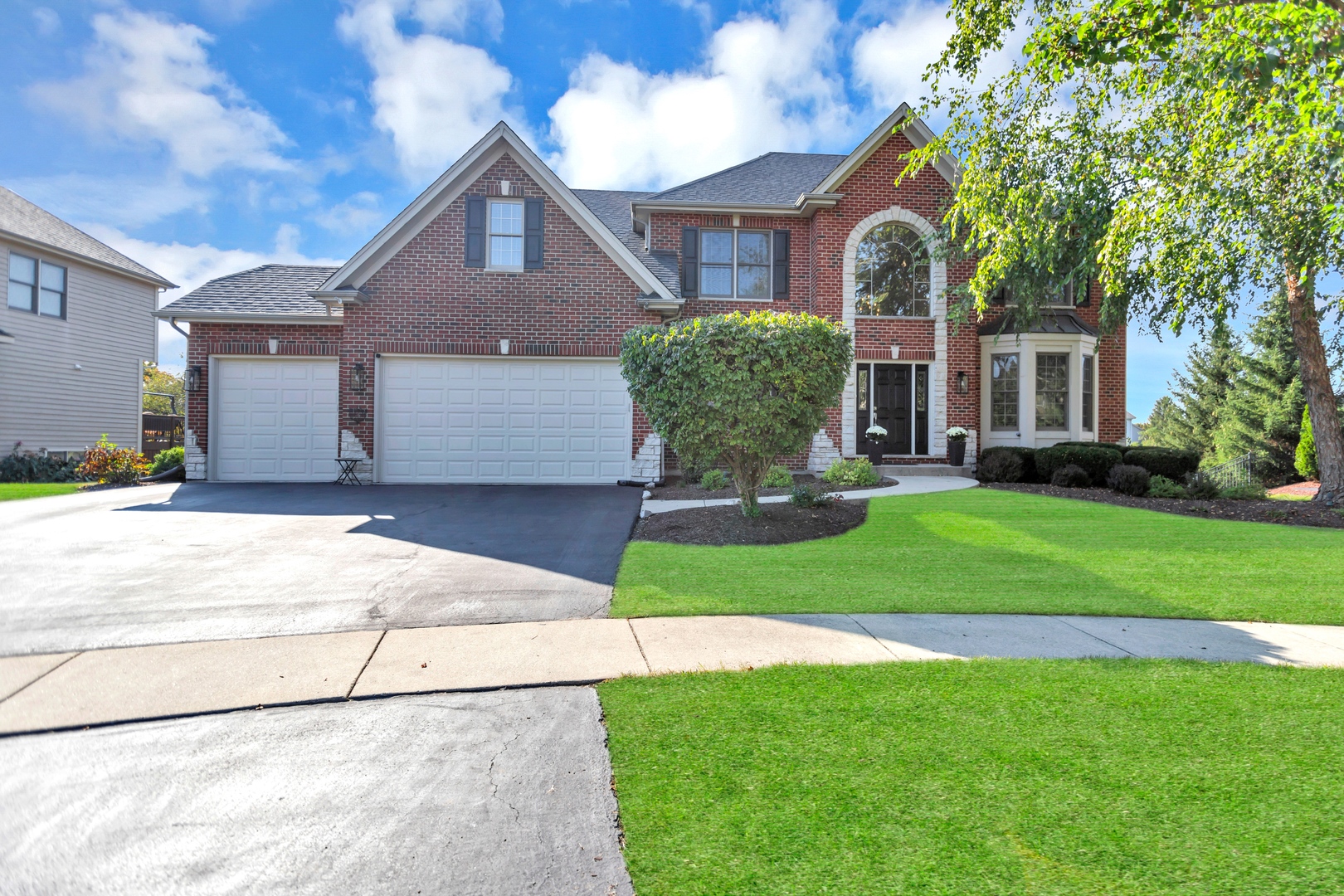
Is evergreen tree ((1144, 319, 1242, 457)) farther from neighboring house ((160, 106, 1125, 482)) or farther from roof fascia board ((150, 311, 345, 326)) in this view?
roof fascia board ((150, 311, 345, 326))

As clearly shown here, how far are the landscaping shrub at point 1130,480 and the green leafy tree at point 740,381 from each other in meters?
7.75

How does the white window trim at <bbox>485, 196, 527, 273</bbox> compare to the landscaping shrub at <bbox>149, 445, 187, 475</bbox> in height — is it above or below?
above

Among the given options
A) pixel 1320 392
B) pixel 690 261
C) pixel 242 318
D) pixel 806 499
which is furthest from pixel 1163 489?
pixel 242 318

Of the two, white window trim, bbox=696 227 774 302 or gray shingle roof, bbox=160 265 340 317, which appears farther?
white window trim, bbox=696 227 774 302

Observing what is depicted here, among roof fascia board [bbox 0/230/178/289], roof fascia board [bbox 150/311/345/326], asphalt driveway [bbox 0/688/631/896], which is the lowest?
asphalt driveway [bbox 0/688/631/896]

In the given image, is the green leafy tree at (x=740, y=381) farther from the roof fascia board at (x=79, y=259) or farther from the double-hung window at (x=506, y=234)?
the roof fascia board at (x=79, y=259)

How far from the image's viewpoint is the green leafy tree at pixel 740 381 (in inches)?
308

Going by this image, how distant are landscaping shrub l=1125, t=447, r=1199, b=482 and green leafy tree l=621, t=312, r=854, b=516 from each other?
899 centimetres

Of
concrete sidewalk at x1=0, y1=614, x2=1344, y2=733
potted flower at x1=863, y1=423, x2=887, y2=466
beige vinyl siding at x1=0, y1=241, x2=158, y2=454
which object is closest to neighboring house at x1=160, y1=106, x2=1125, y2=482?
potted flower at x1=863, y1=423, x2=887, y2=466

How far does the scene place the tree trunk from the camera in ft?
37.7

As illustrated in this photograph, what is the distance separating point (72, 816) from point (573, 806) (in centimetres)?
175

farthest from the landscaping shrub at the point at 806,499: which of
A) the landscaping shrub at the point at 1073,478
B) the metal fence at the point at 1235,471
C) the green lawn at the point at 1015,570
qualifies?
the metal fence at the point at 1235,471

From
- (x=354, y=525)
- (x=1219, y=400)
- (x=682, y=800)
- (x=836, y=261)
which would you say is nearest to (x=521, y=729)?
(x=682, y=800)

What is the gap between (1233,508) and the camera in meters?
10.9
